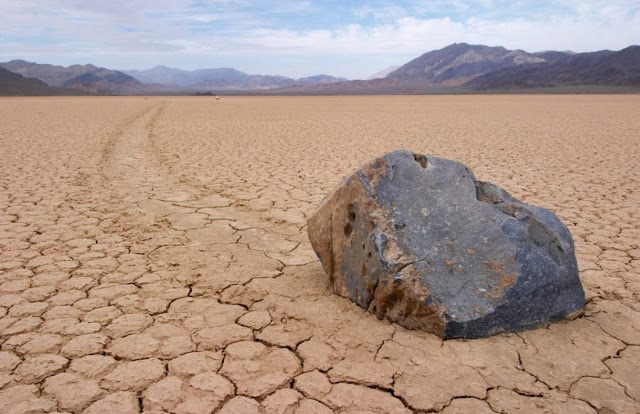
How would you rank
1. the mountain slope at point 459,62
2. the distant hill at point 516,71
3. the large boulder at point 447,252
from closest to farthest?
the large boulder at point 447,252, the distant hill at point 516,71, the mountain slope at point 459,62

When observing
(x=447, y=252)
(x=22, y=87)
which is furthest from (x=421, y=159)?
(x=22, y=87)

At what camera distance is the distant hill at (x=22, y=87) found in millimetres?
49869

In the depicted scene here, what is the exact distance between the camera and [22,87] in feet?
172

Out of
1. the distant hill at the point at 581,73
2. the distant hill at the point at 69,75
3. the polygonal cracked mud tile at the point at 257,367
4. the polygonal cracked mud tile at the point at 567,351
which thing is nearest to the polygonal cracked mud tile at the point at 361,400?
the polygonal cracked mud tile at the point at 257,367

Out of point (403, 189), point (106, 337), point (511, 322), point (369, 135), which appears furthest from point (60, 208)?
point (369, 135)

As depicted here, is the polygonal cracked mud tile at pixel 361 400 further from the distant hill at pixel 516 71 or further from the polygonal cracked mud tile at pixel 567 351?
the distant hill at pixel 516 71

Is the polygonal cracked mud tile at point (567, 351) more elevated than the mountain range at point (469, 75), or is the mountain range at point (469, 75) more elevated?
the mountain range at point (469, 75)

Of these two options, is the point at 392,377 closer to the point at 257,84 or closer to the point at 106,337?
the point at 106,337

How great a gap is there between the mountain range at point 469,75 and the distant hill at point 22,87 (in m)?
0.43

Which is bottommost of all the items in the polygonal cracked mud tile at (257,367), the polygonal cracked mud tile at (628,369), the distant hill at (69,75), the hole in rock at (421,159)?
the polygonal cracked mud tile at (628,369)

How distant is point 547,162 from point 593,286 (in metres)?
4.58

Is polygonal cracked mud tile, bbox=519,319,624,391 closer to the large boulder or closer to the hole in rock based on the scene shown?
the large boulder

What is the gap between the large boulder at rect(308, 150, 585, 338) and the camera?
1956mm

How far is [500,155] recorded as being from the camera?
7223 millimetres
